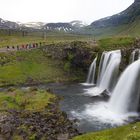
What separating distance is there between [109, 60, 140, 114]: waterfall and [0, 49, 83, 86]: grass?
102 feet

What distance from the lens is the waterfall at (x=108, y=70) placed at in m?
89.1

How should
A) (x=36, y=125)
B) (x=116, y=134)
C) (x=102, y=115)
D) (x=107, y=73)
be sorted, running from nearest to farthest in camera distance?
(x=116, y=134)
(x=36, y=125)
(x=102, y=115)
(x=107, y=73)

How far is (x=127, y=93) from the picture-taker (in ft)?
235

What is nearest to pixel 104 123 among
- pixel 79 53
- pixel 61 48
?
pixel 79 53

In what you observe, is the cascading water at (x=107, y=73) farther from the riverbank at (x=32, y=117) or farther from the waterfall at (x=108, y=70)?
the riverbank at (x=32, y=117)

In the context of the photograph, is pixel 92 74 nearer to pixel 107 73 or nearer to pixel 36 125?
pixel 107 73

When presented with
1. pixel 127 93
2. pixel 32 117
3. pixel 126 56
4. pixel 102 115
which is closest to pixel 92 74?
pixel 126 56

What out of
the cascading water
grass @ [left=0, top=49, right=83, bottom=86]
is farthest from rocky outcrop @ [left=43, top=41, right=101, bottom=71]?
the cascading water

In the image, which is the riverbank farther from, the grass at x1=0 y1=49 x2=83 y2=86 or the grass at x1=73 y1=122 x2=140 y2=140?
the grass at x1=0 y1=49 x2=83 y2=86

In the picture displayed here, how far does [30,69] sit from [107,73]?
28407 millimetres

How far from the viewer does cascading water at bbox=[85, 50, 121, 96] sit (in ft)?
290

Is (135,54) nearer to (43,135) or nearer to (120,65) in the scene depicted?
(120,65)

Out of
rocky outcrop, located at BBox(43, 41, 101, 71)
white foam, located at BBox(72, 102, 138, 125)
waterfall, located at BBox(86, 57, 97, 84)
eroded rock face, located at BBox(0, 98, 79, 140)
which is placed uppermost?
rocky outcrop, located at BBox(43, 41, 101, 71)

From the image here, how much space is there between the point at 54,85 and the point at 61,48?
2111 centimetres
